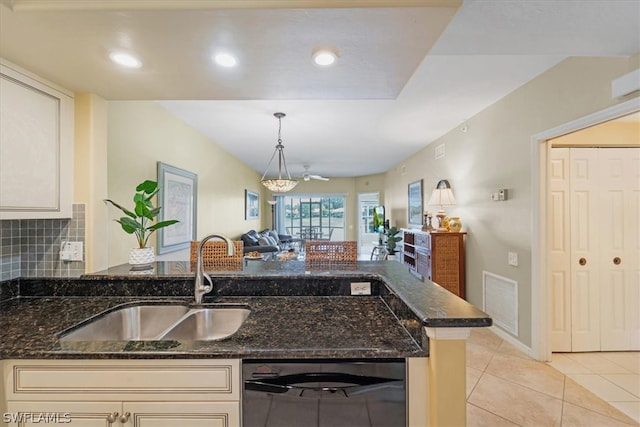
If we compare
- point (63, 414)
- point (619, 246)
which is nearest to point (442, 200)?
point (619, 246)

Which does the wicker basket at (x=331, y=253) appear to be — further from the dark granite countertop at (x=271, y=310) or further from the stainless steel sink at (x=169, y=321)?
the stainless steel sink at (x=169, y=321)

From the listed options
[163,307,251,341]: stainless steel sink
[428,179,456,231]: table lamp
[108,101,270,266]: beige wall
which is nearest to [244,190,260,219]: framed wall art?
[108,101,270,266]: beige wall

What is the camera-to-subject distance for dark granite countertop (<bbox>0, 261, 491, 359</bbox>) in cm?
105

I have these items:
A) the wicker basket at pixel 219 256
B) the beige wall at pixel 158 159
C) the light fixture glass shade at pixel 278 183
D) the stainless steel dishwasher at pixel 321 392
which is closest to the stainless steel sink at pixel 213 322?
the wicker basket at pixel 219 256

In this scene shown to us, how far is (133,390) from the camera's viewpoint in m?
1.06

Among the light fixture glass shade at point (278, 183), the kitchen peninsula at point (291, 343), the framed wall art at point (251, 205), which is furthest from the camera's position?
the framed wall art at point (251, 205)

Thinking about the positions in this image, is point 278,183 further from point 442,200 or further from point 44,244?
point 44,244

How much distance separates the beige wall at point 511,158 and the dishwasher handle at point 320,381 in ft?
8.03

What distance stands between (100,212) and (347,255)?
5.65 feet

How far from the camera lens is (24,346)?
1.09 meters

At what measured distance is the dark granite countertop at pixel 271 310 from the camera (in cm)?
105

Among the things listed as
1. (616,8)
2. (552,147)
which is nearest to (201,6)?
(616,8)

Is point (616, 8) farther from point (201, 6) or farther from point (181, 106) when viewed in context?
point (181, 106)

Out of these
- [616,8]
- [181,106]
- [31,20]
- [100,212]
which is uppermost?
[181,106]
